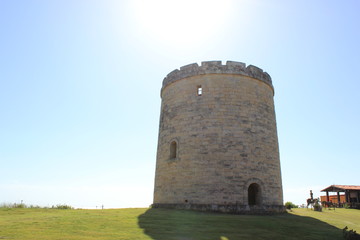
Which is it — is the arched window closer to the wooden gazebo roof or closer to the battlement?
the battlement

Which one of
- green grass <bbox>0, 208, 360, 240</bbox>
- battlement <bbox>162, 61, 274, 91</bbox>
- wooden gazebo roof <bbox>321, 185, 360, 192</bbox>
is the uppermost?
battlement <bbox>162, 61, 274, 91</bbox>

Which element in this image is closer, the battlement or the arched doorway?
the arched doorway

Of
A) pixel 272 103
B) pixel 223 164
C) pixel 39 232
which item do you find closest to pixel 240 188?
pixel 223 164

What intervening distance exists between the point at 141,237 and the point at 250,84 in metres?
10.1

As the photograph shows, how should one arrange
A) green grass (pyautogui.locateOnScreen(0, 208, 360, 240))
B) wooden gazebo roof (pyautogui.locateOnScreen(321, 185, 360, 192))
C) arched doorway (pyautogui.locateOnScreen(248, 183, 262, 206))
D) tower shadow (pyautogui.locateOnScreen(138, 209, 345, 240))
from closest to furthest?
1. green grass (pyautogui.locateOnScreen(0, 208, 360, 240))
2. tower shadow (pyautogui.locateOnScreen(138, 209, 345, 240))
3. arched doorway (pyautogui.locateOnScreen(248, 183, 262, 206))
4. wooden gazebo roof (pyautogui.locateOnScreen(321, 185, 360, 192))

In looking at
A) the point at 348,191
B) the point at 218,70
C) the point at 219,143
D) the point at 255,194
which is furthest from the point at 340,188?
the point at 218,70

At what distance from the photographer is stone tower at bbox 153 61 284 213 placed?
12.3 meters

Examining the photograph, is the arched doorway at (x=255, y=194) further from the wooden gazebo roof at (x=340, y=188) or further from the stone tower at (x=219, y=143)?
the wooden gazebo roof at (x=340, y=188)

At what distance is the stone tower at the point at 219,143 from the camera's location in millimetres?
12312

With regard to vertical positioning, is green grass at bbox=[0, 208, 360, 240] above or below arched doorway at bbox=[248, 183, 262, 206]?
below

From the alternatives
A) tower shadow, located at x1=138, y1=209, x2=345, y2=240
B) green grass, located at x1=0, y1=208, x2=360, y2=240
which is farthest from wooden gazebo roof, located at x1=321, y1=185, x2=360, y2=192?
green grass, located at x1=0, y1=208, x2=360, y2=240

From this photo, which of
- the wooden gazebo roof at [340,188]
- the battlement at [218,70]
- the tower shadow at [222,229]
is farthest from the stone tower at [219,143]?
the wooden gazebo roof at [340,188]

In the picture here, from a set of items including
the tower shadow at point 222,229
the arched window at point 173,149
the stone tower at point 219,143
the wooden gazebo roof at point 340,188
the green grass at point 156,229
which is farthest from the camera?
the wooden gazebo roof at point 340,188

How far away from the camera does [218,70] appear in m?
14.1
